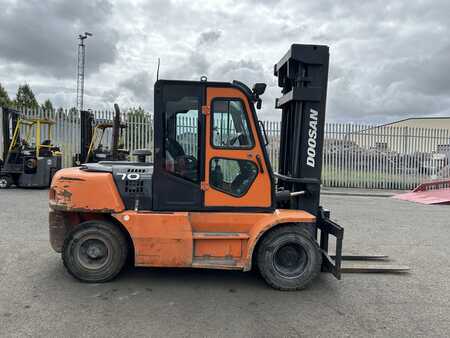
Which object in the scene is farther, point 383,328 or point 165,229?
point 165,229

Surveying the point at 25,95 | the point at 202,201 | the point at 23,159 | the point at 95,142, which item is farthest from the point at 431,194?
the point at 25,95

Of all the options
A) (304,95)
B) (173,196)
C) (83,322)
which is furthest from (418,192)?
(83,322)

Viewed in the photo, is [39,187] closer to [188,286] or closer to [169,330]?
[188,286]

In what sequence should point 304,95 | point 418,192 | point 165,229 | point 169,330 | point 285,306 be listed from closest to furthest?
point 169,330 < point 285,306 < point 165,229 < point 304,95 < point 418,192

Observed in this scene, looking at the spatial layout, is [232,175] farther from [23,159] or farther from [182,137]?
[23,159]

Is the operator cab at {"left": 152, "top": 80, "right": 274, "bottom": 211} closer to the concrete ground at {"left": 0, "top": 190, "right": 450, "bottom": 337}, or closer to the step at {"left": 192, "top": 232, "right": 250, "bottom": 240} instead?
the step at {"left": 192, "top": 232, "right": 250, "bottom": 240}

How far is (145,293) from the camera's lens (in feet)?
14.5

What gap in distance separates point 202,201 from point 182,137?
2.69 ft

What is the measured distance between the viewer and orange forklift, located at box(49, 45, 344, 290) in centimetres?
454

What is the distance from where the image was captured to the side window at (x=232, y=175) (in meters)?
4.58

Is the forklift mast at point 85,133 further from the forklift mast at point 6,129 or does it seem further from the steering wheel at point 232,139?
the steering wheel at point 232,139

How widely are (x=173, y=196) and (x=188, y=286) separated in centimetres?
113

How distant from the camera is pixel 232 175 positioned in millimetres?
4637

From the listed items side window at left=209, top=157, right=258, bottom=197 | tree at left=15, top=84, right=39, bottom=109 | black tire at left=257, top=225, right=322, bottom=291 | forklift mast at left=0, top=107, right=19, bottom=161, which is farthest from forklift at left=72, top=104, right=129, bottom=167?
tree at left=15, top=84, right=39, bottom=109
